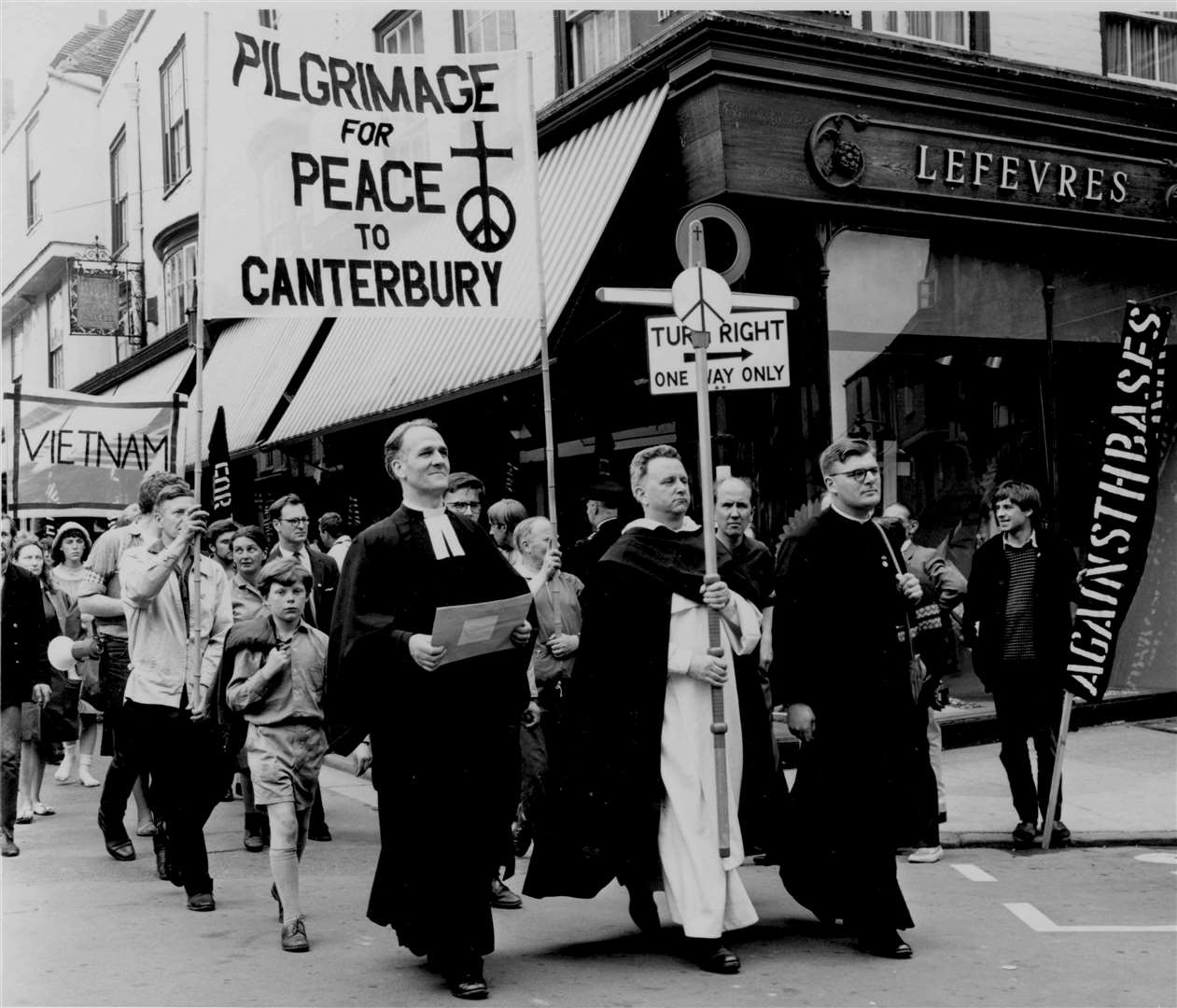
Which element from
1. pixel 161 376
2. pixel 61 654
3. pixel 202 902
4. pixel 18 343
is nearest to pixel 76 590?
pixel 61 654

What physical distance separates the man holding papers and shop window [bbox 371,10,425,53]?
977 cm

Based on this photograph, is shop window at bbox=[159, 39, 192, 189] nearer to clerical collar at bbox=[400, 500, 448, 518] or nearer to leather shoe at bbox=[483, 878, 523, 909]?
leather shoe at bbox=[483, 878, 523, 909]

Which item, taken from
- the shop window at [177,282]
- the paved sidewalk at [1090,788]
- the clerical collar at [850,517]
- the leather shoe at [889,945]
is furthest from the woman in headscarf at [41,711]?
the shop window at [177,282]

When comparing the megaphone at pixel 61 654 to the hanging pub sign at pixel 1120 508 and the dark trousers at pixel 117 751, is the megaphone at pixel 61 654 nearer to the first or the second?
the dark trousers at pixel 117 751

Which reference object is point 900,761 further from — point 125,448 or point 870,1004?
point 125,448

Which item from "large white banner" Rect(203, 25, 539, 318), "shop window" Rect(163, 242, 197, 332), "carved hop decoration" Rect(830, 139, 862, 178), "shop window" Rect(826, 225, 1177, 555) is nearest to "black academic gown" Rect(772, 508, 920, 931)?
"large white banner" Rect(203, 25, 539, 318)

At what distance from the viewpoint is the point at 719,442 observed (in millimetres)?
10188

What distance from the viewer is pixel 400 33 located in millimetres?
14602

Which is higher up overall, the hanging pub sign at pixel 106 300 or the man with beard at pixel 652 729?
the hanging pub sign at pixel 106 300

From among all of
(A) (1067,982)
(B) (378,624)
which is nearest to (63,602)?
(B) (378,624)

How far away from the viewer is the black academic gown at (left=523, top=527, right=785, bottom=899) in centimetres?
542

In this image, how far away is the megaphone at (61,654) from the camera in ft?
26.7

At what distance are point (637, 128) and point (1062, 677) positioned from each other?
519 centimetres

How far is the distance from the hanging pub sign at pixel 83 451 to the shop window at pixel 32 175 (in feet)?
71.3
